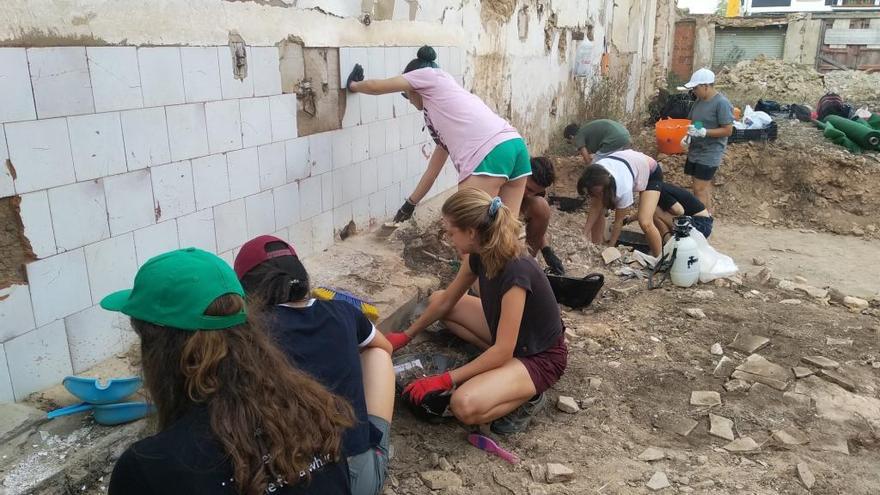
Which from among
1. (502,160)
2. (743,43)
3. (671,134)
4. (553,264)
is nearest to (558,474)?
(502,160)

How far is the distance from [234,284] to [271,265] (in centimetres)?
64

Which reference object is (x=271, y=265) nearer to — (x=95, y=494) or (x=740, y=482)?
(x=95, y=494)

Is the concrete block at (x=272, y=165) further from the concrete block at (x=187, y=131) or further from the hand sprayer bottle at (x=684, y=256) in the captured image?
the hand sprayer bottle at (x=684, y=256)

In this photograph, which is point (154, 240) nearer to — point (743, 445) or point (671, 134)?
point (743, 445)

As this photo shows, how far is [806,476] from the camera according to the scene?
2533 mm

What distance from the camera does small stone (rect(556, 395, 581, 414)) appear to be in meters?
3.07

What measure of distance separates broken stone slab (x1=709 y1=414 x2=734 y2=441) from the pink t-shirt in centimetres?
183

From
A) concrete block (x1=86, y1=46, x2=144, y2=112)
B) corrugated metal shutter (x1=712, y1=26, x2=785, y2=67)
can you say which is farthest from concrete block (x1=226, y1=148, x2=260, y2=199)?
corrugated metal shutter (x1=712, y1=26, x2=785, y2=67)

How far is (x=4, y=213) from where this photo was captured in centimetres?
228

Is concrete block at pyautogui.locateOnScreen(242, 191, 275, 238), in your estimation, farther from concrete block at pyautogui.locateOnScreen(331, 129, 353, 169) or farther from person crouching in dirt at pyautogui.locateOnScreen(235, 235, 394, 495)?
person crouching in dirt at pyautogui.locateOnScreen(235, 235, 394, 495)

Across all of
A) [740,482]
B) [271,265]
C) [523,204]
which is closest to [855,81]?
[523,204]

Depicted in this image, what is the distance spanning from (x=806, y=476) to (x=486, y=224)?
158cm

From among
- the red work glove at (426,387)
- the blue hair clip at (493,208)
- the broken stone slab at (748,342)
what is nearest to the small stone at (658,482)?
the red work glove at (426,387)

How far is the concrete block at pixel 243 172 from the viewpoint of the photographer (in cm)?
333
